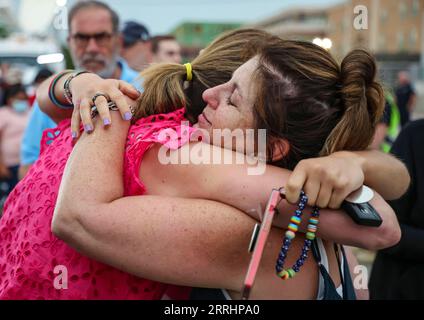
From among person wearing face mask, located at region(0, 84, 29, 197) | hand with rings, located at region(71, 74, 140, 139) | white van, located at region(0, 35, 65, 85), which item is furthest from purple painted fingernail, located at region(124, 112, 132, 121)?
white van, located at region(0, 35, 65, 85)

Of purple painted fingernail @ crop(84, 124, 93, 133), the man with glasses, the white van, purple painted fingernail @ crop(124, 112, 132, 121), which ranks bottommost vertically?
the white van

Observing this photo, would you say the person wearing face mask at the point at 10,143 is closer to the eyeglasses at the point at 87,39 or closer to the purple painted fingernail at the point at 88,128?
the eyeglasses at the point at 87,39

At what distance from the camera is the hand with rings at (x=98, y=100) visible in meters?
1.47

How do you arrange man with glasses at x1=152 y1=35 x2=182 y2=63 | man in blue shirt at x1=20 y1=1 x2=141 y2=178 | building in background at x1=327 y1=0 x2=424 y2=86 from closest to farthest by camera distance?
man in blue shirt at x1=20 y1=1 x2=141 y2=178 < man with glasses at x1=152 y1=35 x2=182 y2=63 < building in background at x1=327 y1=0 x2=424 y2=86

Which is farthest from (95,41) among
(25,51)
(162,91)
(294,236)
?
(25,51)

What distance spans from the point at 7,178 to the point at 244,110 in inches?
224

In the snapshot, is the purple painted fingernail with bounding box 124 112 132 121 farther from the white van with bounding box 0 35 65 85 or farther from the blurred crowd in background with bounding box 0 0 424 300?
the white van with bounding box 0 35 65 85

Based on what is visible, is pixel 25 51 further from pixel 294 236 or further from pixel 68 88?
pixel 294 236

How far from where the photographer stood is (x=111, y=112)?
151 centimetres

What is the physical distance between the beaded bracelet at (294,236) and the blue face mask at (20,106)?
6089 millimetres

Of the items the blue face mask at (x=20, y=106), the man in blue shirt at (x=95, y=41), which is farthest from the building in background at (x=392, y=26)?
the man in blue shirt at (x=95, y=41)

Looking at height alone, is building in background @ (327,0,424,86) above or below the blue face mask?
below

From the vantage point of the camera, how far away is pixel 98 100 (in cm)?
151

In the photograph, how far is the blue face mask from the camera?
22.2ft
